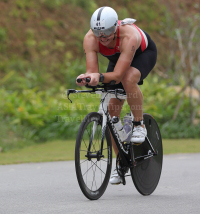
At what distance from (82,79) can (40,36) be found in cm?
1254

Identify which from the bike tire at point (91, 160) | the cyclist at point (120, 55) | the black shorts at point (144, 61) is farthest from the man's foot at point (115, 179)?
the black shorts at point (144, 61)

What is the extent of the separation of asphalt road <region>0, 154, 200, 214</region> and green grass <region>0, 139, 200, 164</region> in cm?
130

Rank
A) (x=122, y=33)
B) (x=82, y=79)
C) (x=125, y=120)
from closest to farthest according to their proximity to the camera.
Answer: (x=82, y=79) → (x=122, y=33) → (x=125, y=120)

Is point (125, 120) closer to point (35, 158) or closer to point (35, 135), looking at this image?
point (35, 158)

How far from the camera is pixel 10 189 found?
19.2 feet

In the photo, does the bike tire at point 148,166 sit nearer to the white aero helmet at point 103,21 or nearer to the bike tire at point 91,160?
the bike tire at point 91,160

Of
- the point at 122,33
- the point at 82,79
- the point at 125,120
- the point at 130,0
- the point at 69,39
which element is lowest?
the point at 125,120

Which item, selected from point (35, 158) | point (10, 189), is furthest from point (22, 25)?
point (10, 189)

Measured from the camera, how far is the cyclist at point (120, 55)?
5035 millimetres

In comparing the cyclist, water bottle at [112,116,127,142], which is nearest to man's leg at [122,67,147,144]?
the cyclist

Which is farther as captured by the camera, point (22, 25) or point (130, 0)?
point (130, 0)

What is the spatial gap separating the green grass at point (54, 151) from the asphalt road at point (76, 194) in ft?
4.27

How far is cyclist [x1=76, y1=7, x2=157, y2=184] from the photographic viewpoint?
198 inches

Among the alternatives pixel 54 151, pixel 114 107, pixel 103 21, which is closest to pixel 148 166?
pixel 114 107
